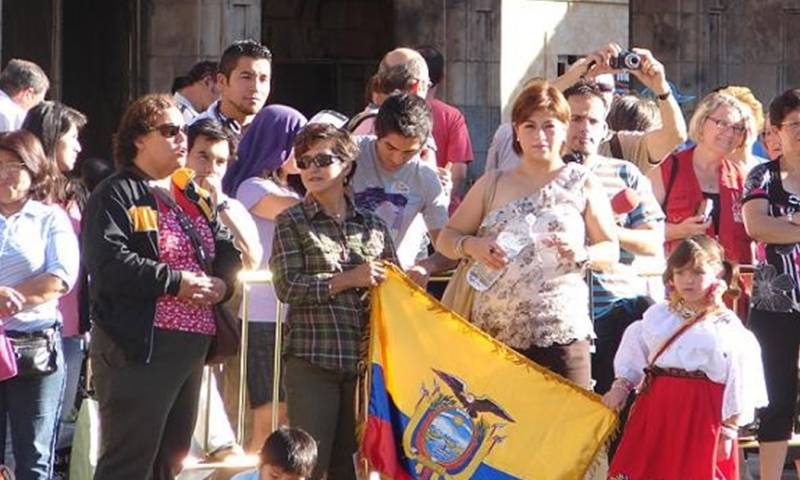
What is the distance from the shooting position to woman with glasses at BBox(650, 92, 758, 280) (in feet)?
36.0

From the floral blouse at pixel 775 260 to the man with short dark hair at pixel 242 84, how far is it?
2472 millimetres

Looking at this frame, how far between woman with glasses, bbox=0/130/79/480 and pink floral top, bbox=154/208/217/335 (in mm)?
635

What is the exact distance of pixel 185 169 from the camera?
29.2 ft

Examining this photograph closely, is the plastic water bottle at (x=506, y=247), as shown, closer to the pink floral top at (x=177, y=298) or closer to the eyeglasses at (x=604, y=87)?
the pink floral top at (x=177, y=298)

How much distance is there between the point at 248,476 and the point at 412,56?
9.92 ft

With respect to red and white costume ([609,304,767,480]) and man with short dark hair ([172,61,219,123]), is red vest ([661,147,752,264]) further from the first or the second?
man with short dark hair ([172,61,219,123])

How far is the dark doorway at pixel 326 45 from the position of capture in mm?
22000

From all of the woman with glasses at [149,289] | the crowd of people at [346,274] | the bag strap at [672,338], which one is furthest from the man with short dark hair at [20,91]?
the bag strap at [672,338]

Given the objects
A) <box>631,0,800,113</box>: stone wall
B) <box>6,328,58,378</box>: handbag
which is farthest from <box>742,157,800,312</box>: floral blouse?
<box>631,0,800,113</box>: stone wall

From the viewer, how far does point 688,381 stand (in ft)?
30.4

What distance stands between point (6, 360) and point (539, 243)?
2285 millimetres

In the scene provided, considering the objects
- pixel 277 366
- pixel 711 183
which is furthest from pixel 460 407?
pixel 711 183

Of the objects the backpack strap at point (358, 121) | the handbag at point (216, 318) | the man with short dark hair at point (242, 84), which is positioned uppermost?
the man with short dark hair at point (242, 84)

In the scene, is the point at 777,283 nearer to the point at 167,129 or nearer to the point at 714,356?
the point at 714,356
